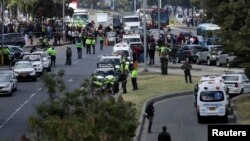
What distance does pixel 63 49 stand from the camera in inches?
3140

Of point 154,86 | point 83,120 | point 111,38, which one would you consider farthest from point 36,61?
point 83,120

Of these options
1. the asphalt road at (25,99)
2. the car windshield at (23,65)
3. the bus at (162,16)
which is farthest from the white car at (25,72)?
the bus at (162,16)

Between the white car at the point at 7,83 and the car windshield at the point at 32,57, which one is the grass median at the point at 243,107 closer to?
the white car at the point at 7,83

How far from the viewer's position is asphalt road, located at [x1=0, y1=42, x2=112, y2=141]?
3253 cm

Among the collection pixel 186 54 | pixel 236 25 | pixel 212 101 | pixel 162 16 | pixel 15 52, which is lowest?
pixel 212 101

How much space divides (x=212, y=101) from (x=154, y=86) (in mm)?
11191

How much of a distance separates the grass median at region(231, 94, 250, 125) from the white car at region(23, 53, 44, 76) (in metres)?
16.7

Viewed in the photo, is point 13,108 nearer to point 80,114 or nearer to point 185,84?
point 185,84

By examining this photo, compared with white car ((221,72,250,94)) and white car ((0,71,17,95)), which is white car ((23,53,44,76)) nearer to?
white car ((0,71,17,95))

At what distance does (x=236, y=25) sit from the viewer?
126ft

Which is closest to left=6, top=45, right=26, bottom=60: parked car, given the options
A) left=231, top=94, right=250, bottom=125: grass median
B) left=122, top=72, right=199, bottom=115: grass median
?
left=122, top=72, right=199, bottom=115: grass median

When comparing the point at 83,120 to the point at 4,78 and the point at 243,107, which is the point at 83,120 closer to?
the point at 243,107

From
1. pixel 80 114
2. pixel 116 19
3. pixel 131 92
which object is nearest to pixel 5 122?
pixel 131 92

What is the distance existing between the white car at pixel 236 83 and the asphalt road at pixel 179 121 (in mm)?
2008
